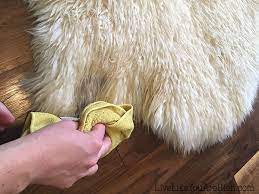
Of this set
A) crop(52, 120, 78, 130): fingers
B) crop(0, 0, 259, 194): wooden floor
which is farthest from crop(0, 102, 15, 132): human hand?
crop(52, 120, 78, 130): fingers

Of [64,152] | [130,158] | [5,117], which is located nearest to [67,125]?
[64,152]

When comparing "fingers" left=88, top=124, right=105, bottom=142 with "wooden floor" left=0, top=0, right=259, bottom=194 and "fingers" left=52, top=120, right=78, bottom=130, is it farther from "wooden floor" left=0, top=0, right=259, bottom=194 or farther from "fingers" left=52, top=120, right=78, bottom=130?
"wooden floor" left=0, top=0, right=259, bottom=194

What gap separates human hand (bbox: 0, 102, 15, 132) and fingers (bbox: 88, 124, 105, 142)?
0.23 m

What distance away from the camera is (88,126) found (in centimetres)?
83

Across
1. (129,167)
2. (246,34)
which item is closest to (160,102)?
(129,167)

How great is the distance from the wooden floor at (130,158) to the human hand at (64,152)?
0.51 feet

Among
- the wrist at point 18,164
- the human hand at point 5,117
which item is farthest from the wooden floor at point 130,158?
the wrist at point 18,164

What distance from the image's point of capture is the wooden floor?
958 mm

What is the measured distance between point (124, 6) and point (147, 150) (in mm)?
450

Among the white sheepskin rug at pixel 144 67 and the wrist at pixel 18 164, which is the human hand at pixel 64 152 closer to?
the wrist at pixel 18 164

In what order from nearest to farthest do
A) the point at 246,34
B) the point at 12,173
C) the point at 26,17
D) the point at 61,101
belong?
the point at 12,173 → the point at 61,101 → the point at 26,17 → the point at 246,34

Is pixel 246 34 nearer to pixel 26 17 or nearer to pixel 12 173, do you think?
pixel 26 17

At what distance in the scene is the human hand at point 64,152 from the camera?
68 cm

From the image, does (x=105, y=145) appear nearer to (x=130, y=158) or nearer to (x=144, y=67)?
(x=130, y=158)
